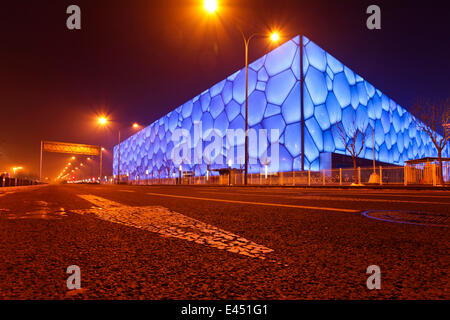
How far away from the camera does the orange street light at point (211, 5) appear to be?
1280 cm

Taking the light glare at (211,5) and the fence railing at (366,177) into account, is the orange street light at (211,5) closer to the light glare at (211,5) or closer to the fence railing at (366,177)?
the light glare at (211,5)

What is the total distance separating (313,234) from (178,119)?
1985 inches

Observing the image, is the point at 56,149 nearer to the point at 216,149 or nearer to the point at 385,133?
the point at 216,149

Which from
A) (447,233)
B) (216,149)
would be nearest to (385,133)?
(216,149)

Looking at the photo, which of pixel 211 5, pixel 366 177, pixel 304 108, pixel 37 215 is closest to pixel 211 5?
pixel 211 5

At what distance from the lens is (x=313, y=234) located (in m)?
1.63

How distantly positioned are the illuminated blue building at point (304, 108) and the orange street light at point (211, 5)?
1612cm

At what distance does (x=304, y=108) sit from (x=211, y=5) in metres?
16.7

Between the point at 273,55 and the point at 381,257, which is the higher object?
the point at 273,55

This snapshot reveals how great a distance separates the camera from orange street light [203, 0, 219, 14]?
12805mm

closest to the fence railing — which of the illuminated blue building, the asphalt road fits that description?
the illuminated blue building

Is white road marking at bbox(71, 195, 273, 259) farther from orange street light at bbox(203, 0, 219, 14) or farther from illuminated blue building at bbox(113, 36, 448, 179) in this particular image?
illuminated blue building at bbox(113, 36, 448, 179)

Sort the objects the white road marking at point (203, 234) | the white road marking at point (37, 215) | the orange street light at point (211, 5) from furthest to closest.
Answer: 1. the orange street light at point (211, 5)
2. the white road marking at point (37, 215)
3. the white road marking at point (203, 234)

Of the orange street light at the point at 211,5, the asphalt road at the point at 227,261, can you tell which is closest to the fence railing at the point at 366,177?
the orange street light at the point at 211,5
